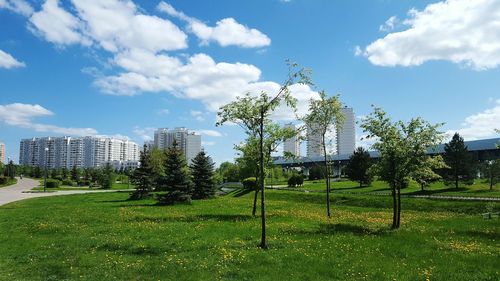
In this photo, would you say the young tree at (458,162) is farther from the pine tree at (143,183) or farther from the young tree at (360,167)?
the pine tree at (143,183)

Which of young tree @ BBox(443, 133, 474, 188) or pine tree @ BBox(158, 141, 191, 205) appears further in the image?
young tree @ BBox(443, 133, 474, 188)

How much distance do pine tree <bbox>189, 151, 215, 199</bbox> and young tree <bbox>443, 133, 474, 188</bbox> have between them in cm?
3630

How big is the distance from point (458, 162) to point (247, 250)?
55.1 meters

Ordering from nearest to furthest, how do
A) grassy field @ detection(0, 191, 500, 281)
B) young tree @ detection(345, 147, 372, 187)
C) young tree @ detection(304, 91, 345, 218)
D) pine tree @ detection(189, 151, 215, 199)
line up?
grassy field @ detection(0, 191, 500, 281) → young tree @ detection(304, 91, 345, 218) → pine tree @ detection(189, 151, 215, 199) → young tree @ detection(345, 147, 372, 187)

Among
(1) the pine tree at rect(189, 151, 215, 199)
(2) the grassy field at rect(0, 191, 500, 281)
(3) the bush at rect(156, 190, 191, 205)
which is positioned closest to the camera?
(2) the grassy field at rect(0, 191, 500, 281)

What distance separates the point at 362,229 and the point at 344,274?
409 inches

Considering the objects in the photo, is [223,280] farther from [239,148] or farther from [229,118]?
[239,148]

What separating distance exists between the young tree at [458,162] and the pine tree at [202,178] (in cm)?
3630

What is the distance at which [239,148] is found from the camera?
105 ft

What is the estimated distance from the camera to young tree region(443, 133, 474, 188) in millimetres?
60125

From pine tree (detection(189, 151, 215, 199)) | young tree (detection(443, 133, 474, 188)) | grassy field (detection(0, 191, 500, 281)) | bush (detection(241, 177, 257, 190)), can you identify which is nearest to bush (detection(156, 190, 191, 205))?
pine tree (detection(189, 151, 215, 199))

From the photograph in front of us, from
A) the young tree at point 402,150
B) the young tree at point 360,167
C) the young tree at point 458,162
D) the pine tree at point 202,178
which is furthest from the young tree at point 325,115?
the young tree at point 360,167

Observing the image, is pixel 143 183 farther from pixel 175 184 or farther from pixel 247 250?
pixel 247 250

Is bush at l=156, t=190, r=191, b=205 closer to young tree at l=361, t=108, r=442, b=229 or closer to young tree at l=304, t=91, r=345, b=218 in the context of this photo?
young tree at l=304, t=91, r=345, b=218
